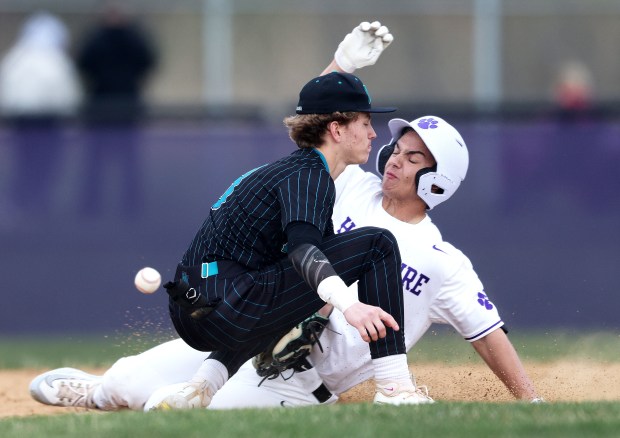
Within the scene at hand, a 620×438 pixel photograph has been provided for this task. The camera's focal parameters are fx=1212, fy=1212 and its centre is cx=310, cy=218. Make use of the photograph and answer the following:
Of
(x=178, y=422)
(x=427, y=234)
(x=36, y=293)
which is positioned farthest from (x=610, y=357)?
→ (x=36, y=293)

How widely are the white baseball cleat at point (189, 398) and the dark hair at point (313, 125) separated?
4.45ft

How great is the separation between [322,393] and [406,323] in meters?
0.63

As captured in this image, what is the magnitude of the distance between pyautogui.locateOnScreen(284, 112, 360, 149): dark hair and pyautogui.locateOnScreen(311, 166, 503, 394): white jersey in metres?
0.98

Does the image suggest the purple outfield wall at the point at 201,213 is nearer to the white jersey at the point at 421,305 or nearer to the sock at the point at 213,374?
the white jersey at the point at 421,305

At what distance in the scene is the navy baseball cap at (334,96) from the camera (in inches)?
234

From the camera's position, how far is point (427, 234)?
6.72 m

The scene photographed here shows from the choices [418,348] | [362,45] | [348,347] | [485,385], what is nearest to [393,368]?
[348,347]

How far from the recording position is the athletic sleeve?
5.48 meters

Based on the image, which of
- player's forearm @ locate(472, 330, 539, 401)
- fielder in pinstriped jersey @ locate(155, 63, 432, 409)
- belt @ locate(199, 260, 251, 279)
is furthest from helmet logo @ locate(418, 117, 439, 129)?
belt @ locate(199, 260, 251, 279)

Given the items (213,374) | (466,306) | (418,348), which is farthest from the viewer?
(418,348)

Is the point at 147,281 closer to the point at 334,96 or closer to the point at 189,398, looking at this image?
the point at 189,398

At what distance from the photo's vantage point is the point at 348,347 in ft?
21.7

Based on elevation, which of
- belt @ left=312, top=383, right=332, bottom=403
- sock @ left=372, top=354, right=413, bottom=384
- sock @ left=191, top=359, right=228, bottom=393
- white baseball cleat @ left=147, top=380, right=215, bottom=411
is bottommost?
belt @ left=312, top=383, right=332, bottom=403

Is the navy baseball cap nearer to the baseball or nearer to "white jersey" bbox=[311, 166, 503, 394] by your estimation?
"white jersey" bbox=[311, 166, 503, 394]
